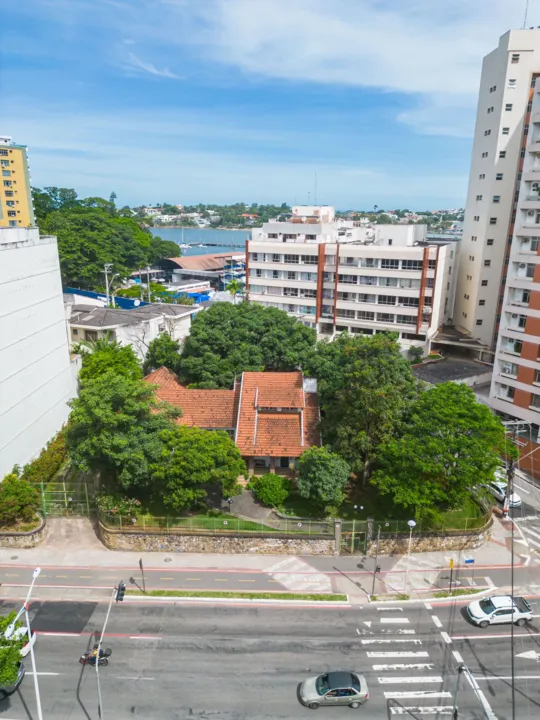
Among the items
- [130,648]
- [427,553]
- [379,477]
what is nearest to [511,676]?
[427,553]

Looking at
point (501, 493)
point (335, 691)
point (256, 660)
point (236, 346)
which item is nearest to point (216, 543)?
point (256, 660)

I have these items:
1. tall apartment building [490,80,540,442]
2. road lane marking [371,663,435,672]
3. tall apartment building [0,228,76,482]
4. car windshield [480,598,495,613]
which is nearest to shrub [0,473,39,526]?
tall apartment building [0,228,76,482]

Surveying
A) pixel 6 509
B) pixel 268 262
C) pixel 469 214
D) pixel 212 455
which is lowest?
pixel 6 509

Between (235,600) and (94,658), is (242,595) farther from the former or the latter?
(94,658)

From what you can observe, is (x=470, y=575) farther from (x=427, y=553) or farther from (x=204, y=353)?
(x=204, y=353)

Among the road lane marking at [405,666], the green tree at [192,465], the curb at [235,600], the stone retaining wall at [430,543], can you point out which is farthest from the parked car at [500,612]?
the green tree at [192,465]

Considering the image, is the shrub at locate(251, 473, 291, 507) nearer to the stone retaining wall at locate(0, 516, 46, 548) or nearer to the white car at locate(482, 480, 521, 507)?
the stone retaining wall at locate(0, 516, 46, 548)
